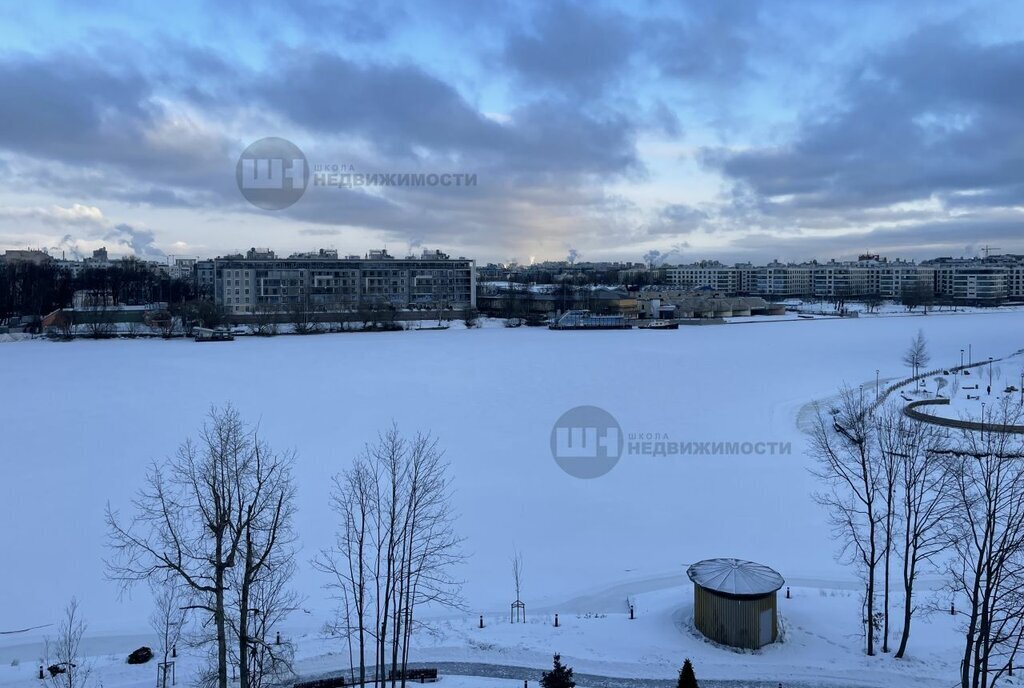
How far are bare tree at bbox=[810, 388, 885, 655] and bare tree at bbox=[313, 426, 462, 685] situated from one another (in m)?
3.45

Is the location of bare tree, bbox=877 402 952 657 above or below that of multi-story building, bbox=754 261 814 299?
below

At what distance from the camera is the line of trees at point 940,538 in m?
4.96

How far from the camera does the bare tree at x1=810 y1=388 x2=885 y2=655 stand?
19.6 feet

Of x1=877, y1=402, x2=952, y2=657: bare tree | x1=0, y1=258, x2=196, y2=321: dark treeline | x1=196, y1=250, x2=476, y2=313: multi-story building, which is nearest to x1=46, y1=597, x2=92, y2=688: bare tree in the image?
x1=877, y1=402, x2=952, y2=657: bare tree

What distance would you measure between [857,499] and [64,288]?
43870mm

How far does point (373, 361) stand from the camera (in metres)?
22.0

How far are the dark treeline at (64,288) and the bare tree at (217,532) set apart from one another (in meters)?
34.1

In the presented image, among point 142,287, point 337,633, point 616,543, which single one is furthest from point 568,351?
point 142,287

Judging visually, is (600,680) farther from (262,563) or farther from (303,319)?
(303,319)

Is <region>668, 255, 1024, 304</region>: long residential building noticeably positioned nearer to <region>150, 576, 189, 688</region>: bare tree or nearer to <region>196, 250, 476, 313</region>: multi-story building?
<region>196, 250, 476, 313</region>: multi-story building

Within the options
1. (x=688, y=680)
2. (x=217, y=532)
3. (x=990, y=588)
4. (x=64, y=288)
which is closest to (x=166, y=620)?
(x=217, y=532)

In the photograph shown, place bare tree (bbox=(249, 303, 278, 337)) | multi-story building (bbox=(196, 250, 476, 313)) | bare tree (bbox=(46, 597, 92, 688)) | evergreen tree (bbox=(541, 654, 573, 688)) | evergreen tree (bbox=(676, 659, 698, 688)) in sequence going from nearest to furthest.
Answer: evergreen tree (bbox=(676, 659, 698, 688)) < evergreen tree (bbox=(541, 654, 573, 688)) < bare tree (bbox=(46, 597, 92, 688)) < bare tree (bbox=(249, 303, 278, 337)) < multi-story building (bbox=(196, 250, 476, 313))

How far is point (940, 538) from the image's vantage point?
724 cm

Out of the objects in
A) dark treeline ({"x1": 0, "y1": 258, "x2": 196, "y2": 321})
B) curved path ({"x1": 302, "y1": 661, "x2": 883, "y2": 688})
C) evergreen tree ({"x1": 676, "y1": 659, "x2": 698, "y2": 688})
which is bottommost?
curved path ({"x1": 302, "y1": 661, "x2": 883, "y2": 688})
